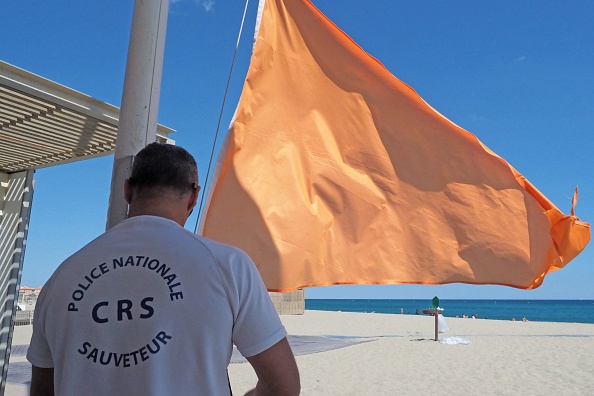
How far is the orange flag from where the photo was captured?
3.15 metres

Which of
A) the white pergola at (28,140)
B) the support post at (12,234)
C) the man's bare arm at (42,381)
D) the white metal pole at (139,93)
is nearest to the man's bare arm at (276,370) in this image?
the man's bare arm at (42,381)

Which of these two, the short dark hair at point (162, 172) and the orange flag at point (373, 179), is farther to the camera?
→ the orange flag at point (373, 179)

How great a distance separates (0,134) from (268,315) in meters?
4.49

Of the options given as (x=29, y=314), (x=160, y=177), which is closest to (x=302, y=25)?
(x=160, y=177)

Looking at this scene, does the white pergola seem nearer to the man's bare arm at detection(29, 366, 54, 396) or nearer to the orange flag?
the orange flag

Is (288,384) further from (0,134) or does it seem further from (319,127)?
(0,134)

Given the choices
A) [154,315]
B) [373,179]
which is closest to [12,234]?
[373,179]

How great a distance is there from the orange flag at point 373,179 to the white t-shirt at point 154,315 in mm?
1607

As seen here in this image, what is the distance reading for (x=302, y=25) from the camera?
136 inches

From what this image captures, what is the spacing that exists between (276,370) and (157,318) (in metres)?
0.31

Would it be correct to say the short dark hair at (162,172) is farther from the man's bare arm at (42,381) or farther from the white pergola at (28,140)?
the white pergola at (28,140)

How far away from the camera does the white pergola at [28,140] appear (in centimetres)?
420

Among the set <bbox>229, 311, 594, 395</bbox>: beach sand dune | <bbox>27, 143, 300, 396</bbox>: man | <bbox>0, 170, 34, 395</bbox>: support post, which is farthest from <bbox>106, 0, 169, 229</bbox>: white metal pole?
<bbox>229, 311, 594, 395</bbox>: beach sand dune

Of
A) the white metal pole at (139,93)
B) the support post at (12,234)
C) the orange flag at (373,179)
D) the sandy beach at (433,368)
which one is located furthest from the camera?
the sandy beach at (433,368)
